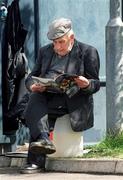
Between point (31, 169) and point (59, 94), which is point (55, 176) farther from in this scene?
point (59, 94)

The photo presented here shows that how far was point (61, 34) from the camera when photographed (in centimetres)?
725

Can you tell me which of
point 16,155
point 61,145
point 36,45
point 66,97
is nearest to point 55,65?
point 66,97

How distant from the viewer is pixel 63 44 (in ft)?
24.0

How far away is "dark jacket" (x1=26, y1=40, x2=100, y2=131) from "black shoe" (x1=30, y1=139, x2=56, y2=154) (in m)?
0.38

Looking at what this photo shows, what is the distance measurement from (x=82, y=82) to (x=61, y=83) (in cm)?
22

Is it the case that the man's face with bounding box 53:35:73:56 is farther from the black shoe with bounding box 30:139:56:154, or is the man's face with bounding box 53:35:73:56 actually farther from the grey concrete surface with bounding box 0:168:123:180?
the grey concrete surface with bounding box 0:168:123:180

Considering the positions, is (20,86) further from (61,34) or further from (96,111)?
(61,34)

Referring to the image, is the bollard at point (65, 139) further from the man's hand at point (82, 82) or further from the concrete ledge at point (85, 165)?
the man's hand at point (82, 82)

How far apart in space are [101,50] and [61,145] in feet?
8.00

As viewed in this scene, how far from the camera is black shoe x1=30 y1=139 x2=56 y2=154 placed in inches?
277

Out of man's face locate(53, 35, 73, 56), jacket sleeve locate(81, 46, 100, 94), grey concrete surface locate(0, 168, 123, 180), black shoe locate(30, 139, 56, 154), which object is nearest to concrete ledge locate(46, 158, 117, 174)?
grey concrete surface locate(0, 168, 123, 180)

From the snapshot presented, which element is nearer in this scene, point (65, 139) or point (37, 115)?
point (37, 115)

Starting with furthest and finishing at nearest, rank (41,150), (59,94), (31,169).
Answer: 1. (59,94)
2. (31,169)
3. (41,150)

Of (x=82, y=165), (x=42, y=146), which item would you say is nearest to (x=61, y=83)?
(x=42, y=146)
